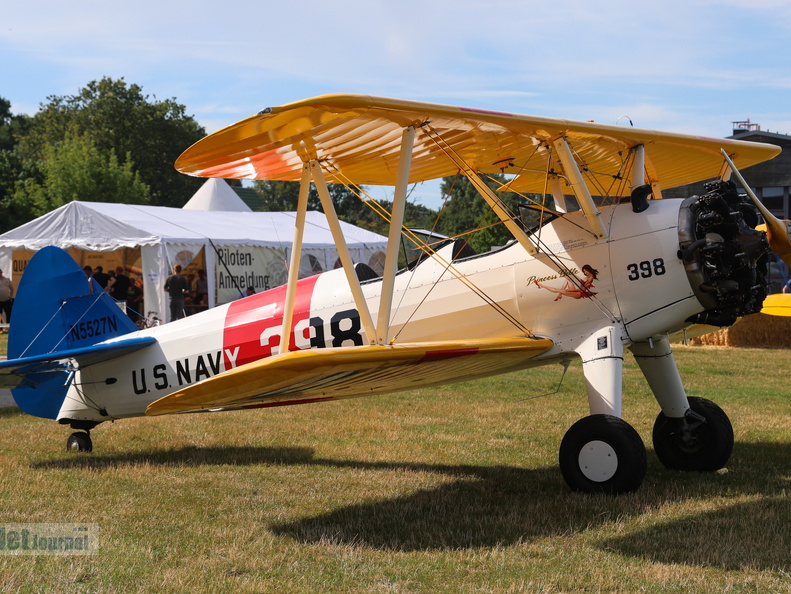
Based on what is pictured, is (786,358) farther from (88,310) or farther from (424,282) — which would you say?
(88,310)

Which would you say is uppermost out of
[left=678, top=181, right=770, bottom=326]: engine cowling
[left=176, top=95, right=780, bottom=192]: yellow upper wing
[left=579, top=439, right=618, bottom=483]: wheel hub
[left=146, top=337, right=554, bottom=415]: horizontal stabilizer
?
[left=176, top=95, right=780, bottom=192]: yellow upper wing

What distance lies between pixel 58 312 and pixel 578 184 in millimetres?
4666

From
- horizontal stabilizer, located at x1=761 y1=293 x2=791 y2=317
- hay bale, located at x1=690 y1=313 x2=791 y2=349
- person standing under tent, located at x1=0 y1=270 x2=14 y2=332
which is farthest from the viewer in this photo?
A: person standing under tent, located at x1=0 y1=270 x2=14 y2=332

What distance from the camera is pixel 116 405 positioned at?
22.8 ft

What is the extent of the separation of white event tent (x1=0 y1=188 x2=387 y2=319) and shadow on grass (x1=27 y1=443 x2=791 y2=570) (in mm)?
12429

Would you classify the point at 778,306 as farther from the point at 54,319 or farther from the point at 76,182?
the point at 76,182

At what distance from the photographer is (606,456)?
521cm

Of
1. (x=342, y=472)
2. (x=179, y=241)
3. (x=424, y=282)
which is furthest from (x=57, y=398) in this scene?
(x=179, y=241)

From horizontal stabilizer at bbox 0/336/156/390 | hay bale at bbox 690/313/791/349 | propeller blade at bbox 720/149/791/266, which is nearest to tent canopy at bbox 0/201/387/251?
hay bale at bbox 690/313/791/349

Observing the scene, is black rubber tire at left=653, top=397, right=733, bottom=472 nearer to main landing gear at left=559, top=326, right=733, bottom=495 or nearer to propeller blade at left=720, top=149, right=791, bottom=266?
main landing gear at left=559, top=326, right=733, bottom=495

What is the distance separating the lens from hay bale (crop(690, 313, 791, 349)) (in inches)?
635

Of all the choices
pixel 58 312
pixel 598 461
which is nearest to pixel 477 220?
pixel 58 312

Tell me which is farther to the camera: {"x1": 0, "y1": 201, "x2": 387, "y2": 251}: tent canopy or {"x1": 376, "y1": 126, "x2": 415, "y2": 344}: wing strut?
{"x1": 0, "y1": 201, "x2": 387, "y2": 251}: tent canopy

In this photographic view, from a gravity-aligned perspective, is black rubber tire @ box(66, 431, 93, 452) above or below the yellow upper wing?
below
